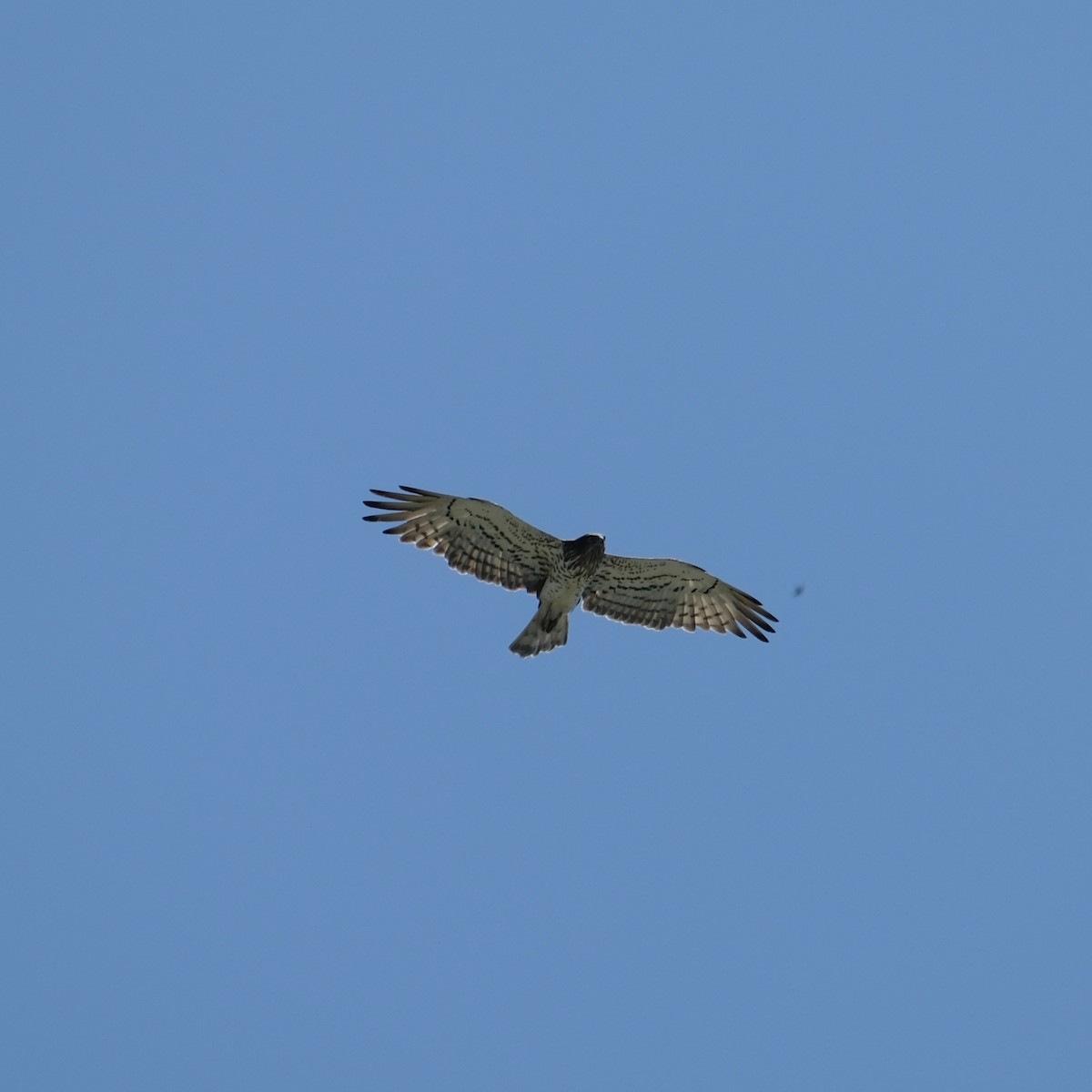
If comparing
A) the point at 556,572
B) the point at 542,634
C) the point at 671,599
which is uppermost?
the point at 671,599

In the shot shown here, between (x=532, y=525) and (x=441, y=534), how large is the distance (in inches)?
48.0

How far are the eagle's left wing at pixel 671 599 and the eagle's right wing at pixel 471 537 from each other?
0.86m

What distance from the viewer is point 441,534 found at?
18469 millimetres

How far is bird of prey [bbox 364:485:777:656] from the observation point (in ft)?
59.3

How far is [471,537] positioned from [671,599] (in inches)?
109

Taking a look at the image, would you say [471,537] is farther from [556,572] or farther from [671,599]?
[671,599]

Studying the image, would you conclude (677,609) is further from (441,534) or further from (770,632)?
(441,534)

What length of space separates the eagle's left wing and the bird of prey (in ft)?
0.04

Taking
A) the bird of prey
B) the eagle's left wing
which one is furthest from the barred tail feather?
the eagle's left wing

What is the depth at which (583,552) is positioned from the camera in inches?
705

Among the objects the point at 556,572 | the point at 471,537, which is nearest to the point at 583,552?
the point at 556,572

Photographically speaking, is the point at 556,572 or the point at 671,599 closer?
the point at 556,572

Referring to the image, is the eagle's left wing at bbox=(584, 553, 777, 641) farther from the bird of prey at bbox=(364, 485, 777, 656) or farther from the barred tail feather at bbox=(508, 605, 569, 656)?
the barred tail feather at bbox=(508, 605, 569, 656)

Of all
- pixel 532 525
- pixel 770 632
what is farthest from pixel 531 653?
pixel 770 632
